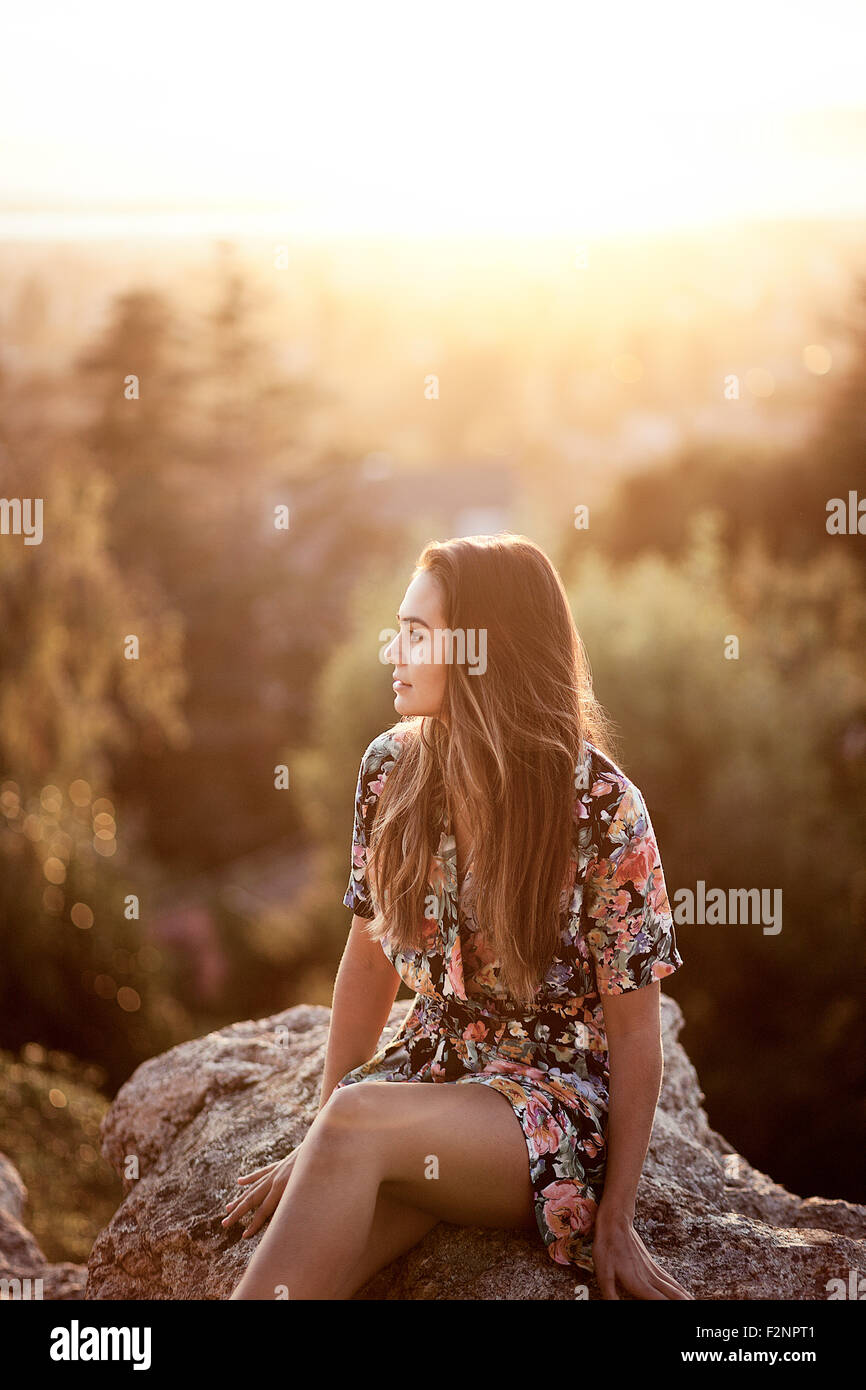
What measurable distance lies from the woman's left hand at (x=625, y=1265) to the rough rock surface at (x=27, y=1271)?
1112mm

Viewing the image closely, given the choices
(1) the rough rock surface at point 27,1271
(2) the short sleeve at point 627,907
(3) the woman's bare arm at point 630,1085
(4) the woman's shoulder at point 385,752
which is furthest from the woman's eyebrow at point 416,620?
(1) the rough rock surface at point 27,1271

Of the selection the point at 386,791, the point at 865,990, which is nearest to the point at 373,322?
the point at 865,990

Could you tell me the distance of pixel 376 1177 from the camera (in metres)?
1.54

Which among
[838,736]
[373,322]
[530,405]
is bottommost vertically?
[838,736]

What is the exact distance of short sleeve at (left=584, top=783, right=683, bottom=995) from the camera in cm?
167

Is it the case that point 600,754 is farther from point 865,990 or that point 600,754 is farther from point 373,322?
point 373,322

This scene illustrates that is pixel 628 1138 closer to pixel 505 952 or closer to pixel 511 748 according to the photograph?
pixel 505 952

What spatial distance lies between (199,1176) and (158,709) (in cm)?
583

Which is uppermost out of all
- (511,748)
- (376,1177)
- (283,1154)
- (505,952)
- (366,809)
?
(511,748)

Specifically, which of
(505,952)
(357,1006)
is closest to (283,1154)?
(357,1006)

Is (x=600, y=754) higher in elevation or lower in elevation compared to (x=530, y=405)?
lower

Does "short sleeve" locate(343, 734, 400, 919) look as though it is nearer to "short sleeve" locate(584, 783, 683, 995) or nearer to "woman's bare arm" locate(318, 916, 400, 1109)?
"woman's bare arm" locate(318, 916, 400, 1109)

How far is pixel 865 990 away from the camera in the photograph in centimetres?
588

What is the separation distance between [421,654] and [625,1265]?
861mm
